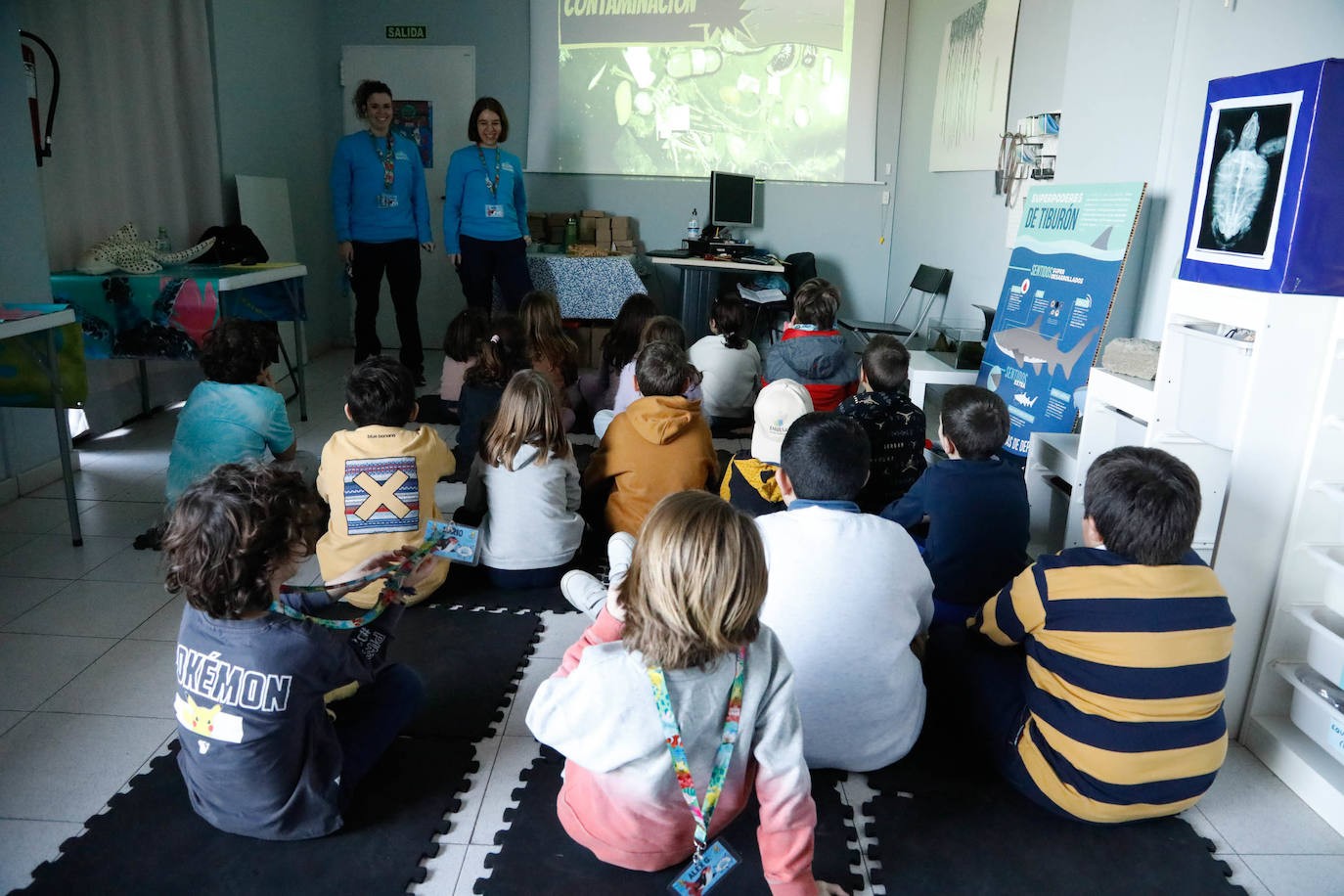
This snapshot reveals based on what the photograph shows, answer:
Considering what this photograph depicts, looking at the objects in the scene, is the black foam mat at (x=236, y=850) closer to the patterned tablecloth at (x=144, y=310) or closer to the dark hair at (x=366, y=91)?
the patterned tablecloth at (x=144, y=310)

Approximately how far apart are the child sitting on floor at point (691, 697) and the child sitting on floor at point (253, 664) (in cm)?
43

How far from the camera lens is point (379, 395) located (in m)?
2.52

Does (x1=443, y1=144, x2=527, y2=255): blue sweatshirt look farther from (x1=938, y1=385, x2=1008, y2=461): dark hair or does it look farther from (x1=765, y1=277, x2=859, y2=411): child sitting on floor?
(x1=938, y1=385, x2=1008, y2=461): dark hair

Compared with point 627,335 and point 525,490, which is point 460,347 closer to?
point 627,335

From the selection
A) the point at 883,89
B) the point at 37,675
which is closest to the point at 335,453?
the point at 37,675

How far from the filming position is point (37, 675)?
2.28 meters

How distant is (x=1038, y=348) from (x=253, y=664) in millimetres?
2967

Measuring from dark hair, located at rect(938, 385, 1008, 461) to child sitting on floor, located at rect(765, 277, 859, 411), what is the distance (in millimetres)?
1509

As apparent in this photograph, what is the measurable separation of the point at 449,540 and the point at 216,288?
2090 millimetres

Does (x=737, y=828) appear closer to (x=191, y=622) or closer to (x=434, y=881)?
(x=434, y=881)

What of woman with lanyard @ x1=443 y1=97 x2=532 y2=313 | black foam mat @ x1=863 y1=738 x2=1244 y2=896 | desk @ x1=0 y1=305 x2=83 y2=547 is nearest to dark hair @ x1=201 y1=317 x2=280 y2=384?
desk @ x1=0 y1=305 x2=83 y2=547

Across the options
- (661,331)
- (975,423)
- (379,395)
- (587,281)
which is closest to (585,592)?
(379,395)

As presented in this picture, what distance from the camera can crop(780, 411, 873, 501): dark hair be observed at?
1.82m

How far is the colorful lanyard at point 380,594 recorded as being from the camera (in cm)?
168
